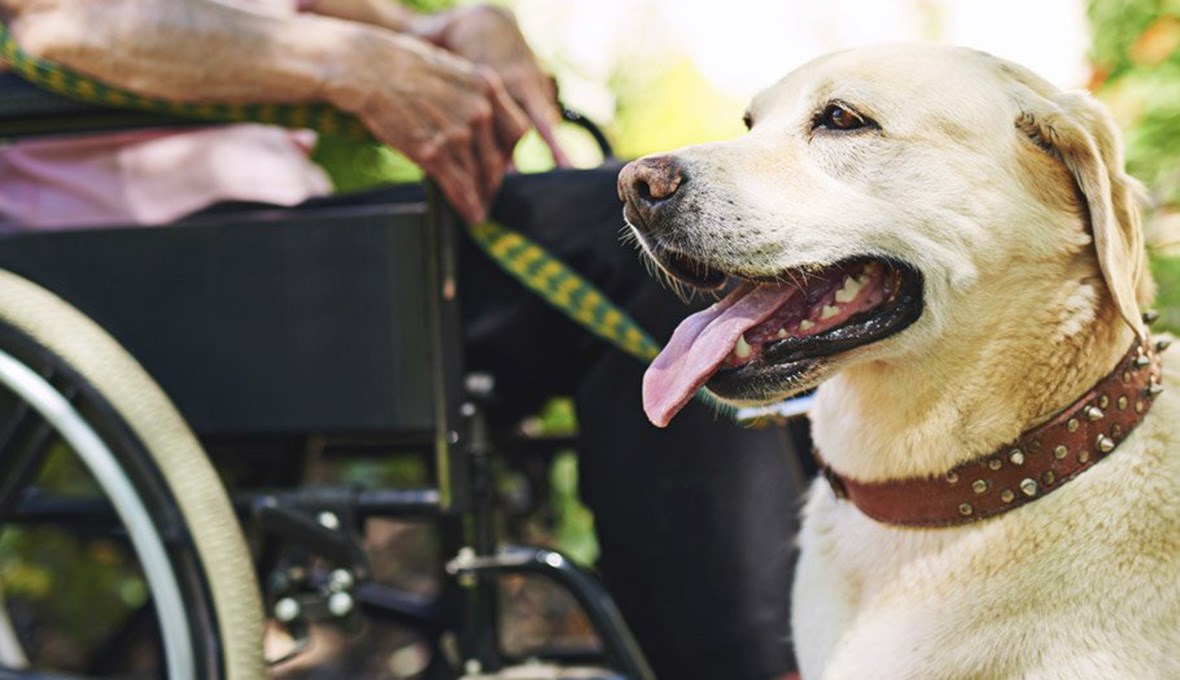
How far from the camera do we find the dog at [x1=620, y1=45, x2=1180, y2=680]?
1.36 m

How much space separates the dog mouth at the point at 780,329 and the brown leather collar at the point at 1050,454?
20 centimetres

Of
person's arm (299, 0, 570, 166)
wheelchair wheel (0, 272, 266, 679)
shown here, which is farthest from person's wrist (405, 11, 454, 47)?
wheelchair wheel (0, 272, 266, 679)

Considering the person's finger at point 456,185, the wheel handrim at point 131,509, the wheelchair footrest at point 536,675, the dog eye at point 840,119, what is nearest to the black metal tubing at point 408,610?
the wheelchair footrest at point 536,675

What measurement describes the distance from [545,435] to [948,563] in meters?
1.14

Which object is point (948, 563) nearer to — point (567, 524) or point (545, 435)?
point (545, 435)

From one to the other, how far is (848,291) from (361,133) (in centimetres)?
79

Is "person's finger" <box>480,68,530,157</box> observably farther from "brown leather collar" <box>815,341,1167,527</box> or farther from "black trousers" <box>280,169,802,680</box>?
"brown leather collar" <box>815,341,1167,527</box>

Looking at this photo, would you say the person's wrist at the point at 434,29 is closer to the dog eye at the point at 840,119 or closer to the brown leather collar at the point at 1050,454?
the dog eye at the point at 840,119

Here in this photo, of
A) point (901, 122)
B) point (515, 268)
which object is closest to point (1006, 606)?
point (901, 122)

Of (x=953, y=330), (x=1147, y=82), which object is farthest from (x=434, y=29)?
(x=1147, y=82)

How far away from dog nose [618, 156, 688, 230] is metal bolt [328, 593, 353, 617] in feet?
2.42

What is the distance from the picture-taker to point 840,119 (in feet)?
4.98

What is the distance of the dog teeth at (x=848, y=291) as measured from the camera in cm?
147

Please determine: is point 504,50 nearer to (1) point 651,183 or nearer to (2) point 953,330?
(1) point 651,183
